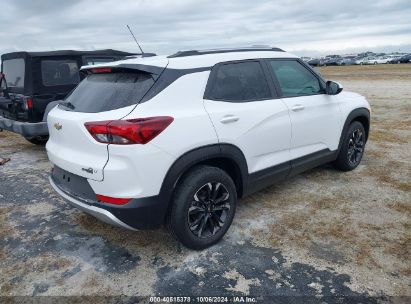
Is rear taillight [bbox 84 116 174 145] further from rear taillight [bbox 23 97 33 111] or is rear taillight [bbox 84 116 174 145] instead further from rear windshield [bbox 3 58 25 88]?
rear windshield [bbox 3 58 25 88]

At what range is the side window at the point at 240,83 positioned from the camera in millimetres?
3515

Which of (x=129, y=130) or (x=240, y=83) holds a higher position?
(x=240, y=83)

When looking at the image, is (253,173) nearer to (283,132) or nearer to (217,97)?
(283,132)

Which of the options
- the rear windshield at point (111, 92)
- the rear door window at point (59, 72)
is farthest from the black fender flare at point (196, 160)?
the rear door window at point (59, 72)

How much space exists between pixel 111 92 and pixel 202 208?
1295 millimetres

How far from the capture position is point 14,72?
690cm

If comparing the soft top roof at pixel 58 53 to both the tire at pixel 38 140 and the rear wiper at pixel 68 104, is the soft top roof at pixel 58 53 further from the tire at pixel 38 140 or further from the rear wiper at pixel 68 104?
the rear wiper at pixel 68 104

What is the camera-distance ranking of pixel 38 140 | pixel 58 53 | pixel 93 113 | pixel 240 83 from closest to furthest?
pixel 93 113, pixel 240 83, pixel 58 53, pixel 38 140

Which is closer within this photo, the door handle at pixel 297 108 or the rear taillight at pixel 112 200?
the rear taillight at pixel 112 200

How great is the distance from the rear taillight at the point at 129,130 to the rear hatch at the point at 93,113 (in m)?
0.05

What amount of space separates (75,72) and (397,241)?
19.9 ft

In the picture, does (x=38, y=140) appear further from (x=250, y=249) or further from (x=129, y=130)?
(x=250, y=249)

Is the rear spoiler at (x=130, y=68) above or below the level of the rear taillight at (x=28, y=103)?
above

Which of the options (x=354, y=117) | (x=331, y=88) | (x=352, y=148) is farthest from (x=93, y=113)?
(x=352, y=148)
